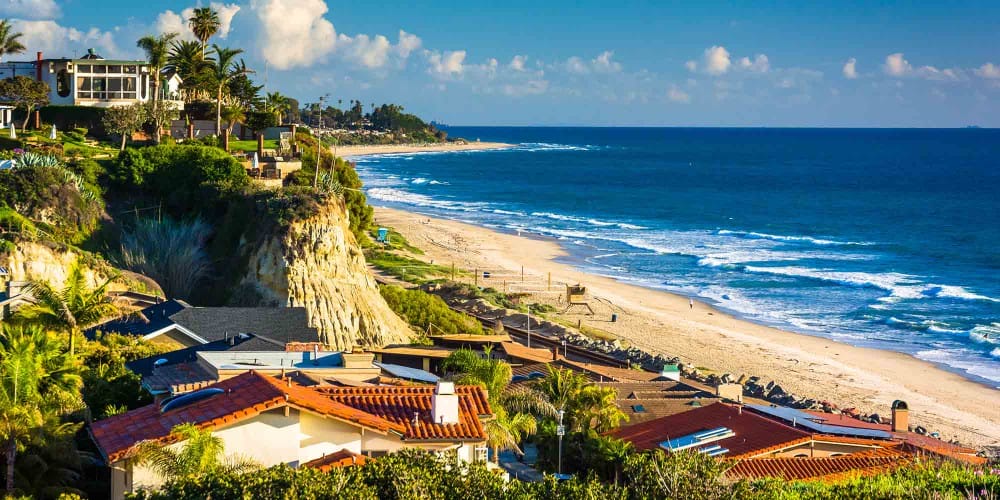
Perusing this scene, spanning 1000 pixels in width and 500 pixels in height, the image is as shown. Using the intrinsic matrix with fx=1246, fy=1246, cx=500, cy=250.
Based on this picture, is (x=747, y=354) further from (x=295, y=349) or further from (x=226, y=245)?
(x=295, y=349)

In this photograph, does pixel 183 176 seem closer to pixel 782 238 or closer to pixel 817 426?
pixel 817 426

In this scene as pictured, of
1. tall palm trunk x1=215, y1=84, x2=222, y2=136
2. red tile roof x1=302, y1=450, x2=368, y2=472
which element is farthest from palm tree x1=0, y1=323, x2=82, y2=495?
tall palm trunk x1=215, y1=84, x2=222, y2=136

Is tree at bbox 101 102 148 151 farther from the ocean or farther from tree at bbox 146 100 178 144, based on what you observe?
the ocean

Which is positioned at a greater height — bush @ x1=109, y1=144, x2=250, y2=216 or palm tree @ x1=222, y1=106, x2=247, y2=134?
palm tree @ x1=222, y1=106, x2=247, y2=134

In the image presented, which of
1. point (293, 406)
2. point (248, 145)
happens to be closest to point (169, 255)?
point (248, 145)

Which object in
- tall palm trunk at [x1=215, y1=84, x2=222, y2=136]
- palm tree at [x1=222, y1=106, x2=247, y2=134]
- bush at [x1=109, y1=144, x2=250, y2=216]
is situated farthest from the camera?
palm tree at [x1=222, y1=106, x2=247, y2=134]

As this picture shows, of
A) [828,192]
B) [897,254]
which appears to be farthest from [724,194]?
[897,254]

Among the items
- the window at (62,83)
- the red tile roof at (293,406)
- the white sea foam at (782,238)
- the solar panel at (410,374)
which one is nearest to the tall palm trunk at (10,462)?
the red tile roof at (293,406)
